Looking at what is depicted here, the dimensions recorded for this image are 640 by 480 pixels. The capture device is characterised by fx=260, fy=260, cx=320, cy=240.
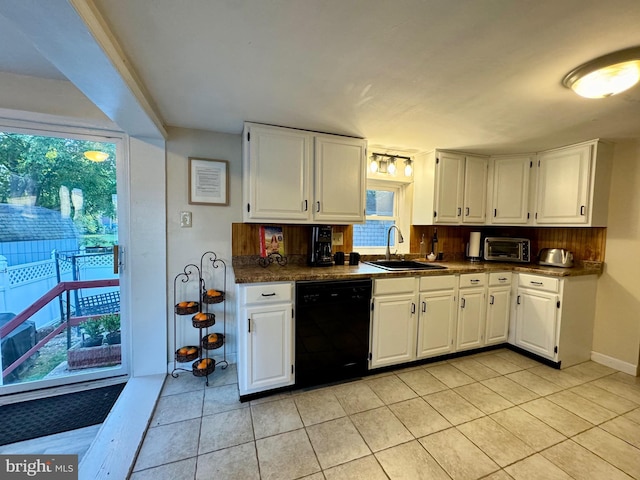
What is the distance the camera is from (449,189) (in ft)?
9.54

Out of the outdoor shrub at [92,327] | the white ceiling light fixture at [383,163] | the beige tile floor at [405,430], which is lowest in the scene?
the beige tile floor at [405,430]

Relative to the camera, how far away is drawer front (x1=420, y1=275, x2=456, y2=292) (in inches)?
95.3

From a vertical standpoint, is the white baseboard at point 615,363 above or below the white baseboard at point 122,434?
above

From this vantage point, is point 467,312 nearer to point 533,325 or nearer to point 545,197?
point 533,325

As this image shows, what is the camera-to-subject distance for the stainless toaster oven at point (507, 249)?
3.07 metres

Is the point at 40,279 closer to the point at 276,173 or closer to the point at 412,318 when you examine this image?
the point at 276,173

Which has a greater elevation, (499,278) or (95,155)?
(95,155)

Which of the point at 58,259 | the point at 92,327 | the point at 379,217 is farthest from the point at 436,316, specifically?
the point at 58,259

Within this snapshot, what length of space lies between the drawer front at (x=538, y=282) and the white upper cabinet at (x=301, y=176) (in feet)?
6.04

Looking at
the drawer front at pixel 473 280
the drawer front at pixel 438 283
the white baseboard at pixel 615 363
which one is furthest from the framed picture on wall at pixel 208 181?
the white baseboard at pixel 615 363

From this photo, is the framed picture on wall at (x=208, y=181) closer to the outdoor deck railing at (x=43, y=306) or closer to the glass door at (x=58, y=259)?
the glass door at (x=58, y=259)

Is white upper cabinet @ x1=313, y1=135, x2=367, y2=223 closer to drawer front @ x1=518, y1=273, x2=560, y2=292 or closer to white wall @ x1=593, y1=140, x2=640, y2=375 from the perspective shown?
drawer front @ x1=518, y1=273, x2=560, y2=292

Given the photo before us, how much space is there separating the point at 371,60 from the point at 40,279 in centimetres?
278

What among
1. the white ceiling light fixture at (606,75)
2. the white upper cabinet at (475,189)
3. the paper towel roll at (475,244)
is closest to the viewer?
the white ceiling light fixture at (606,75)
